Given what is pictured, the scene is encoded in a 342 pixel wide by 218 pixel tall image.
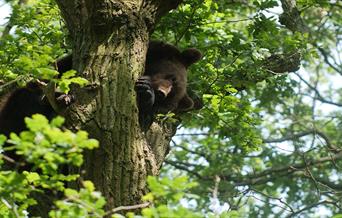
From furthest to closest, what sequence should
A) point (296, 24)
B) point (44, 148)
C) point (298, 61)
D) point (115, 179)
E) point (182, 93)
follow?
1. point (296, 24)
2. point (298, 61)
3. point (182, 93)
4. point (115, 179)
5. point (44, 148)

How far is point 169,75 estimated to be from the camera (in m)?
6.82

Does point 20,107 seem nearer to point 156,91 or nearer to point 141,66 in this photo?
point 156,91

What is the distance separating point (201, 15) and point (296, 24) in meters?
1.55

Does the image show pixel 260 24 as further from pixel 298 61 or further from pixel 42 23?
pixel 42 23

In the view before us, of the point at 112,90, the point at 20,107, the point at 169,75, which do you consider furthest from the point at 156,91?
the point at 112,90

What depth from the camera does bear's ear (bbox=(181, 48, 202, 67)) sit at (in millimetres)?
6729

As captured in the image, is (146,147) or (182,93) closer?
(146,147)

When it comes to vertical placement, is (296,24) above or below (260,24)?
above

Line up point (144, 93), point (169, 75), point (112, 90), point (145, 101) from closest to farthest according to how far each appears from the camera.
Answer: point (112, 90) < point (144, 93) < point (145, 101) < point (169, 75)

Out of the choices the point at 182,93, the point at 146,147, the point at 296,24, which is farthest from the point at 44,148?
the point at 296,24

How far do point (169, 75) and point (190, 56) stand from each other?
0.31 m

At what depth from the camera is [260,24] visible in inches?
271

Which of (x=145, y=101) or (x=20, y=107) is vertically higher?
(x=20, y=107)

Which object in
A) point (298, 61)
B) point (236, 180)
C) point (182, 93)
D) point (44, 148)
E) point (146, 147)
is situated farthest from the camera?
point (236, 180)
